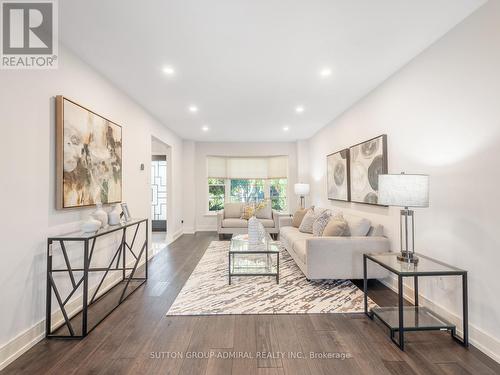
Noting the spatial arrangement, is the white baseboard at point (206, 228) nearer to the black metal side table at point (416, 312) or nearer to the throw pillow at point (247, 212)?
the throw pillow at point (247, 212)

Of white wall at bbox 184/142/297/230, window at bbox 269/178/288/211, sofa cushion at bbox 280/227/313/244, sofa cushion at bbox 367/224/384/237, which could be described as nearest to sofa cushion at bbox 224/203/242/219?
white wall at bbox 184/142/297/230

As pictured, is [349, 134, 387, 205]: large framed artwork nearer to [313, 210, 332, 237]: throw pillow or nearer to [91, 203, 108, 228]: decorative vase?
[313, 210, 332, 237]: throw pillow

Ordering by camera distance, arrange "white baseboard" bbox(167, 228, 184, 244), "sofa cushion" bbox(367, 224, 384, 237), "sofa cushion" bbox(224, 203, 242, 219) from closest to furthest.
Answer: "sofa cushion" bbox(367, 224, 384, 237), "white baseboard" bbox(167, 228, 184, 244), "sofa cushion" bbox(224, 203, 242, 219)

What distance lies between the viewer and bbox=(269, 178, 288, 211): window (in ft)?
24.4

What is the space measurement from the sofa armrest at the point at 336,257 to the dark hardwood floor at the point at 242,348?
65 cm

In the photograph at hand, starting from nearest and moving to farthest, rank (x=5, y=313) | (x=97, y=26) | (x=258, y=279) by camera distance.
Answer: (x=5, y=313) → (x=97, y=26) → (x=258, y=279)

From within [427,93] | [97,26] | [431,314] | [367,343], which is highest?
[97,26]

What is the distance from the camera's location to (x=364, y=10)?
1934 mm

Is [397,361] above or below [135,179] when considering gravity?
below

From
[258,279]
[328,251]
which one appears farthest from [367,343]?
[258,279]

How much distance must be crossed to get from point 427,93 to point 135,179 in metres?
3.91

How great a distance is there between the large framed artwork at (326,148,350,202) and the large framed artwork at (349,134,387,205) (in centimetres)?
18

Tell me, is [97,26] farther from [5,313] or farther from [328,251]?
[328,251]

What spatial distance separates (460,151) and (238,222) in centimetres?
456
